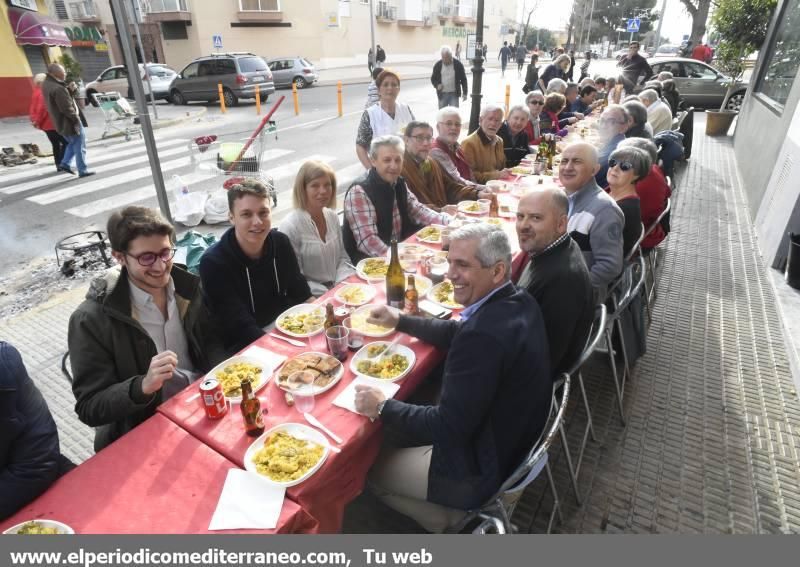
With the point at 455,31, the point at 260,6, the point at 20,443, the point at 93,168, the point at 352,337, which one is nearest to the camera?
the point at 20,443

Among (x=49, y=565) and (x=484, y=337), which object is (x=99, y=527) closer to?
(x=49, y=565)

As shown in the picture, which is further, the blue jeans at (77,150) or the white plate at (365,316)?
the blue jeans at (77,150)

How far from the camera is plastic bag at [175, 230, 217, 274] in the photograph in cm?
398

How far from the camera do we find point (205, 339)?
2930mm

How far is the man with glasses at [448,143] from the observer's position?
17.6ft

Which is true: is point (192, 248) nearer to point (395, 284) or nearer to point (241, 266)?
point (241, 266)

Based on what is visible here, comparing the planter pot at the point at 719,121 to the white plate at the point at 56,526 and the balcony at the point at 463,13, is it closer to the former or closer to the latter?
the white plate at the point at 56,526

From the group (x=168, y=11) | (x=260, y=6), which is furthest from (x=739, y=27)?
(x=168, y=11)

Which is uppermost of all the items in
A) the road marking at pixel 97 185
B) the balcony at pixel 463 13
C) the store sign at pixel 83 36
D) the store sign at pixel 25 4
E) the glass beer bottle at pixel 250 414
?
the balcony at pixel 463 13

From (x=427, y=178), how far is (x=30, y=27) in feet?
60.5

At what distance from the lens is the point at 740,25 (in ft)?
34.9

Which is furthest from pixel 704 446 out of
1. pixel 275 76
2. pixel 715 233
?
pixel 275 76

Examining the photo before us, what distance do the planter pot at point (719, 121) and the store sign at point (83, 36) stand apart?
112 ft

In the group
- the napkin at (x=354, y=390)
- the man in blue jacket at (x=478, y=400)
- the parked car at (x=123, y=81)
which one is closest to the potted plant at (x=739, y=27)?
the man in blue jacket at (x=478, y=400)
